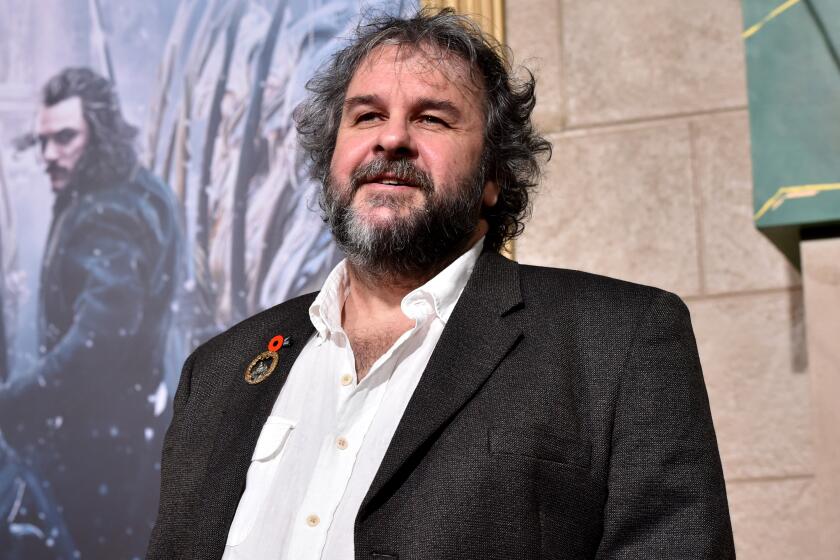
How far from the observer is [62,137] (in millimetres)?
3682

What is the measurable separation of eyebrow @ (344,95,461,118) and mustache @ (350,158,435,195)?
0.47 feet

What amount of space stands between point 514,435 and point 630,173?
1.39m

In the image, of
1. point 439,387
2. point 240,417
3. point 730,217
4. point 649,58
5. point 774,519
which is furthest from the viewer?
point 649,58

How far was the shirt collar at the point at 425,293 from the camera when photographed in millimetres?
2252

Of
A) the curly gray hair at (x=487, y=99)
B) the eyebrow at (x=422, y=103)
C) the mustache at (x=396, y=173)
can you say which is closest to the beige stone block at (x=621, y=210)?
the curly gray hair at (x=487, y=99)

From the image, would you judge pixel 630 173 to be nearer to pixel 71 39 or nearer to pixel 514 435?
pixel 514 435

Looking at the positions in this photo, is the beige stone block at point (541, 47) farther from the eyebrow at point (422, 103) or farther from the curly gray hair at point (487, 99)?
the eyebrow at point (422, 103)

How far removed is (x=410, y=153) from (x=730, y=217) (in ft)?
3.51

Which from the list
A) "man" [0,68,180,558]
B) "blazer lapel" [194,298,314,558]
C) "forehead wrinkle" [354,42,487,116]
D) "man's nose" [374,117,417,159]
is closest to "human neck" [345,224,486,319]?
"blazer lapel" [194,298,314,558]

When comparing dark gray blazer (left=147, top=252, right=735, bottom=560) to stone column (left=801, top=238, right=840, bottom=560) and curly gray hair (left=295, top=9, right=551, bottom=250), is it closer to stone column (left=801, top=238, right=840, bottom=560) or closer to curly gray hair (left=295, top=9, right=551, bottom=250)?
curly gray hair (left=295, top=9, right=551, bottom=250)

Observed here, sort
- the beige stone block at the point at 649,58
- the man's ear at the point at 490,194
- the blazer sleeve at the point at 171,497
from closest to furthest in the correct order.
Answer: the blazer sleeve at the point at 171,497, the man's ear at the point at 490,194, the beige stone block at the point at 649,58

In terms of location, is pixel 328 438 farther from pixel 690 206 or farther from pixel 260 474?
pixel 690 206

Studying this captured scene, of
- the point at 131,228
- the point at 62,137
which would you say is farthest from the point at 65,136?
the point at 131,228

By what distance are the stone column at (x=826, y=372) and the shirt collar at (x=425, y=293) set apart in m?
0.69
